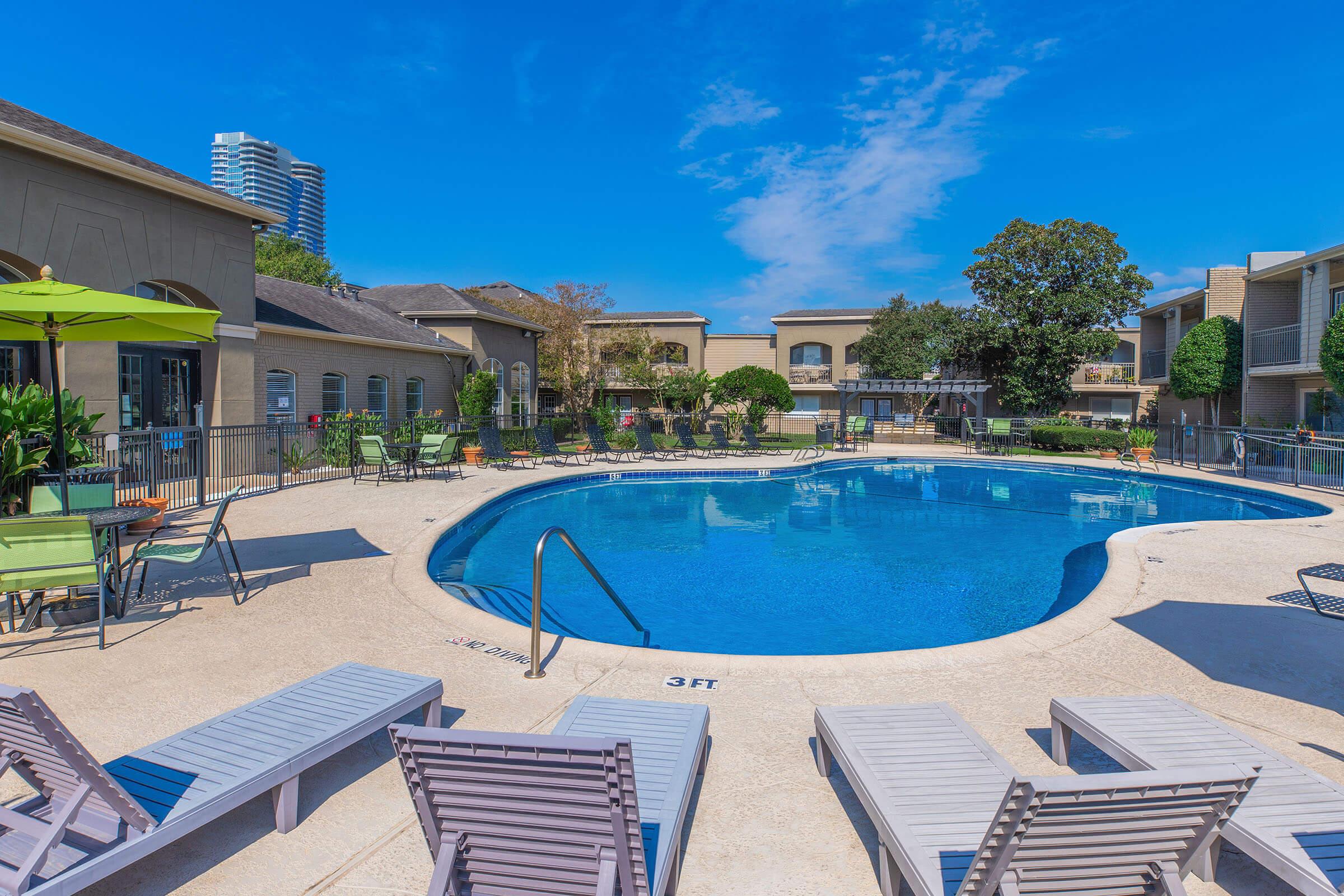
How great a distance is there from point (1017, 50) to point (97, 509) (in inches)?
1014

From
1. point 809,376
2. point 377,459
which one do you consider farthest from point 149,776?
point 809,376

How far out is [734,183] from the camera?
1364 inches

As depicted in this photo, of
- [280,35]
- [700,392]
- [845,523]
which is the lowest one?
[845,523]

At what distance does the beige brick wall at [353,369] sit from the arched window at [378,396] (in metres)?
0.11

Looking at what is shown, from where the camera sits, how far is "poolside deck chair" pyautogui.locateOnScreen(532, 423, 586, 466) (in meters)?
18.3

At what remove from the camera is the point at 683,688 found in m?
4.30

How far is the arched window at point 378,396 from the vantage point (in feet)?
61.7

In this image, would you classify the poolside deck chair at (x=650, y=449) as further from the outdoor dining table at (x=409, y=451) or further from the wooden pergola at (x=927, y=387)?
the wooden pergola at (x=927, y=387)

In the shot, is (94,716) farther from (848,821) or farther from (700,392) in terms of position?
(700,392)

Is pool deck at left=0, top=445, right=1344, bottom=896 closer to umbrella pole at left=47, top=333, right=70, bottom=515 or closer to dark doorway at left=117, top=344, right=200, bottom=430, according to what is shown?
umbrella pole at left=47, top=333, right=70, bottom=515

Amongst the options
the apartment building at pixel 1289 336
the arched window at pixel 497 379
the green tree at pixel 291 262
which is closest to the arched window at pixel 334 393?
the arched window at pixel 497 379

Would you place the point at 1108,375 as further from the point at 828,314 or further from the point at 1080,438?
the point at 1080,438

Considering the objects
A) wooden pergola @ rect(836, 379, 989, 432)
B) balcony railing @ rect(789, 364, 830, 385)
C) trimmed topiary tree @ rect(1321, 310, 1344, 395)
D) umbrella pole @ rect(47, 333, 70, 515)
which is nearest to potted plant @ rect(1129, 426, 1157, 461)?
trimmed topiary tree @ rect(1321, 310, 1344, 395)

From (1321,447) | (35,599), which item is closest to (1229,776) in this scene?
(35,599)
